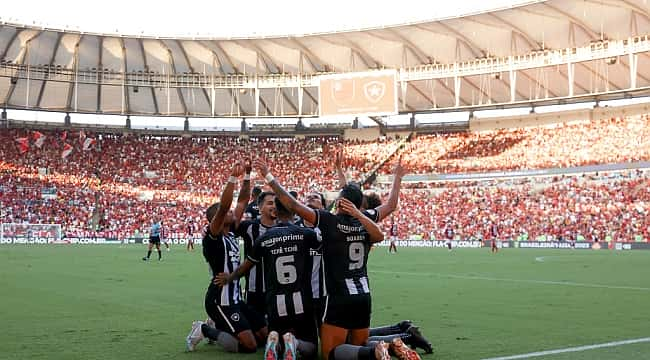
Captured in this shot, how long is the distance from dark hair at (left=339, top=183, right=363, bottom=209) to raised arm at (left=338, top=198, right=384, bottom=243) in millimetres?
62

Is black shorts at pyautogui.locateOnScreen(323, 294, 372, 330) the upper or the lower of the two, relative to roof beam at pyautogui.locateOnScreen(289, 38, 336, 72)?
lower

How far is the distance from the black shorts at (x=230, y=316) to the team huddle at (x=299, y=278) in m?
0.01

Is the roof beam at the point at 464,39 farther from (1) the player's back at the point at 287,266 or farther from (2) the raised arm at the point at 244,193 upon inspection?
(1) the player's back at the point at 287,266

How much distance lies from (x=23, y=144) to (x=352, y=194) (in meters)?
57.4

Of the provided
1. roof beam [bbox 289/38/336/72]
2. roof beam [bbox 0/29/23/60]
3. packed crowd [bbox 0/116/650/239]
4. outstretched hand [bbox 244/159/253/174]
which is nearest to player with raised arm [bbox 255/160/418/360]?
outstretched hand [bbox 244/159/253/174]

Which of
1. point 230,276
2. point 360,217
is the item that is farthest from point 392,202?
point 230,276

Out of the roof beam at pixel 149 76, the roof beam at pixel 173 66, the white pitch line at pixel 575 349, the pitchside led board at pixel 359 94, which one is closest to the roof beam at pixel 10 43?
the roof beam at pixel 149 76

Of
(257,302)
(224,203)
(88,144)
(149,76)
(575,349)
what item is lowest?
(575,349)

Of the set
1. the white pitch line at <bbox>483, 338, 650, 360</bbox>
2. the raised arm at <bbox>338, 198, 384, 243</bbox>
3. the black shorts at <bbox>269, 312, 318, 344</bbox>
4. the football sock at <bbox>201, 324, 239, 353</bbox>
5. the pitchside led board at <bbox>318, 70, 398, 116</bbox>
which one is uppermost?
the pitchside led board at <bbox>318, 70, 398, 116</bbox>

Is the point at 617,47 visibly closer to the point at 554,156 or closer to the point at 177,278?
the point at 554,156

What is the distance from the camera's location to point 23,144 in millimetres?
58312

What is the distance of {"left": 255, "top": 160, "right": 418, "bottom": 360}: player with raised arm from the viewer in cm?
689

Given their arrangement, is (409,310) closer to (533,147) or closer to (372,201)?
(372,201)

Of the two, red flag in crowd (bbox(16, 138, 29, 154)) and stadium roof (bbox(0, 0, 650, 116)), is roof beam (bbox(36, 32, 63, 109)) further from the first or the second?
red flag in crowd (bbox(16, 138, 29, 154))
